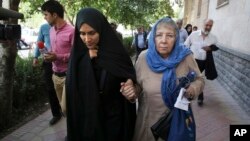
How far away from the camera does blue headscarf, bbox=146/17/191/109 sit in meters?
2.38

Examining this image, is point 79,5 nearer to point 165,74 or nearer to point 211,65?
point 211,65

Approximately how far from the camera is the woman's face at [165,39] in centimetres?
242

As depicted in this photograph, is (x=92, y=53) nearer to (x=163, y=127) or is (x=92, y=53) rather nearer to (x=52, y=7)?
(x=163, y=127)

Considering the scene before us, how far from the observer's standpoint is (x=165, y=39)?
2.41 metres

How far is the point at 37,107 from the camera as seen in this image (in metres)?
6.53

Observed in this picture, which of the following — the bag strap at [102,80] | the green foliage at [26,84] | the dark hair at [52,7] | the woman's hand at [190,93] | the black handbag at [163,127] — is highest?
the dark hair at [52,7]

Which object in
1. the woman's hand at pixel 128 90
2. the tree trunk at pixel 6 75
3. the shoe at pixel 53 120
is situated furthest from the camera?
the shoe at pixel 53 120

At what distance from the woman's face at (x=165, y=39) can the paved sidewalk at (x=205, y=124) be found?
2696 mm

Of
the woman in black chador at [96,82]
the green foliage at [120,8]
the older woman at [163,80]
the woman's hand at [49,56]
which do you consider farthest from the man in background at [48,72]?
the green foliage at [120,8]

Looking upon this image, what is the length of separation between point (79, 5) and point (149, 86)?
840cm

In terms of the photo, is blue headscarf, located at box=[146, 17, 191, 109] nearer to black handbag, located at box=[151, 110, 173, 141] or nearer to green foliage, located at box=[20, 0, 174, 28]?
black handbag, located at box=[151, 110, 173, 141]

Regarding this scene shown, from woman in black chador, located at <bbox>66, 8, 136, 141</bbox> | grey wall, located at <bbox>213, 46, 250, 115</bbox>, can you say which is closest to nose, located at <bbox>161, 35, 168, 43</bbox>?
woman in black chador, located at <bbox>66, 8, 136, 141</bbox>

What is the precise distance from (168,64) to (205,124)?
3.34 metres

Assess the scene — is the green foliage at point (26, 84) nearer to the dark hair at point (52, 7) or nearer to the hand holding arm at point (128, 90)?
the dark hair at point (52, 7)
